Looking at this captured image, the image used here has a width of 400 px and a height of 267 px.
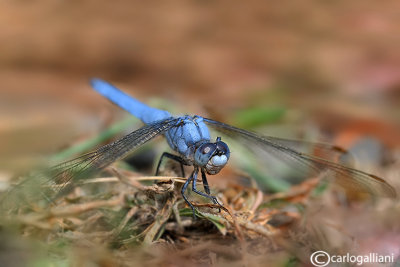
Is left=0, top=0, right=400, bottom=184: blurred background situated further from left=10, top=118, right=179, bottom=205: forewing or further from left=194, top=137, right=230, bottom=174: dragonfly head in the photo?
left=10, top=118, right=179, bottom=205: forewing

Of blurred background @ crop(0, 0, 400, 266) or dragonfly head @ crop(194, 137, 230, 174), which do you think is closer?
dragonfly head @ crop(194, 137, 230, 174)

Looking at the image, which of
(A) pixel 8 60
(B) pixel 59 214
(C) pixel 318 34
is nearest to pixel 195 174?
(B) pixel 59 214

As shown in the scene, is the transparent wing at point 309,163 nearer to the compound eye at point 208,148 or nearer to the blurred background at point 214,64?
the compound eye at point 208,148

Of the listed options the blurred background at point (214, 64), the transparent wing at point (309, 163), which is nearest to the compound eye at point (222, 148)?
the transparent wing at point (309, 163)

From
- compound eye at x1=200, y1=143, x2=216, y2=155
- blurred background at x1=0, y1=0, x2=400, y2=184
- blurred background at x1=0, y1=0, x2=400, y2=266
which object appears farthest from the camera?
blurred background at x1=0, y1=0, x2=400, y2=184

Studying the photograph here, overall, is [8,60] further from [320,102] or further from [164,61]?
[320,102]

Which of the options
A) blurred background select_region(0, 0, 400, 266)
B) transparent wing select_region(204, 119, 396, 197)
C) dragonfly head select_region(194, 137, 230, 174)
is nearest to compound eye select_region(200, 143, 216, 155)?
dragonfly head select_region(194, 137, 230, 174)

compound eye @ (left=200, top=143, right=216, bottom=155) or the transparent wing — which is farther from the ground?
the transparent wing
